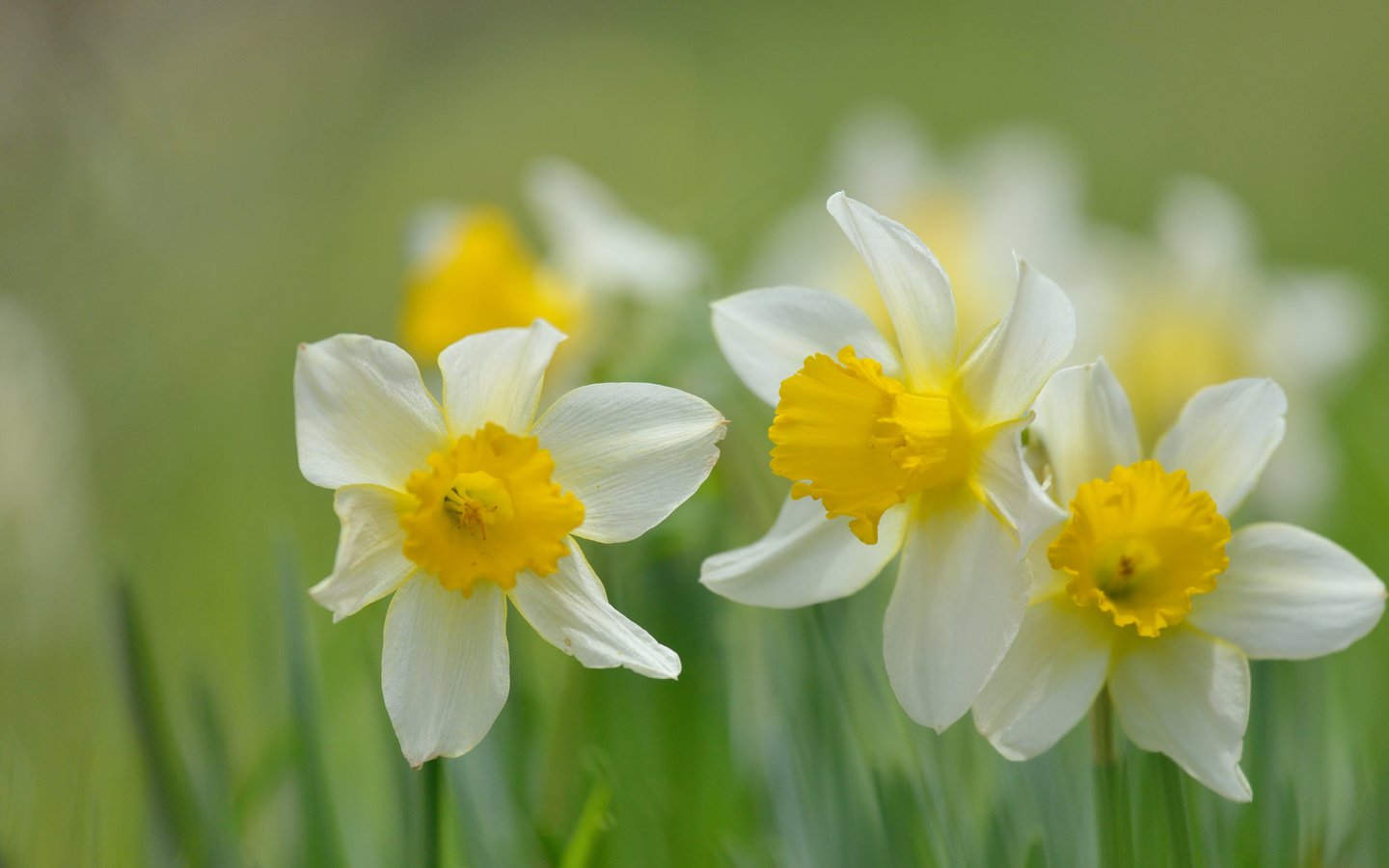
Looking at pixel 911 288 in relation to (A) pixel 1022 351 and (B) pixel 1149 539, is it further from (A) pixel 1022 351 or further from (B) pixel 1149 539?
(B) pixel 1149 539

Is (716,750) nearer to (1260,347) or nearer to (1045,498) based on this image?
(1045,498)

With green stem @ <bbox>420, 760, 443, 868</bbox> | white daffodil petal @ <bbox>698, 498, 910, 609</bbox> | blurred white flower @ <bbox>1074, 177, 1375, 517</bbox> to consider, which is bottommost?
green stem @ <bbox>420, 760, 443, 868</bbox>

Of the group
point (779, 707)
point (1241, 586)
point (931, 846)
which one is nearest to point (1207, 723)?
point (1241, 586)

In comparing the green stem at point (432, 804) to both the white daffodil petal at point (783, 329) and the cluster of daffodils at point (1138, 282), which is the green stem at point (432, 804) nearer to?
the white daffodil petal at point (783, 329)

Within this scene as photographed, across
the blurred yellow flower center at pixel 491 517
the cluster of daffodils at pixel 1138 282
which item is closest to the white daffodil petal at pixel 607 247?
the cluster of daffodils at pixel 1138 282

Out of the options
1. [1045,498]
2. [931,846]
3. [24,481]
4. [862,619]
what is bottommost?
[931,846]

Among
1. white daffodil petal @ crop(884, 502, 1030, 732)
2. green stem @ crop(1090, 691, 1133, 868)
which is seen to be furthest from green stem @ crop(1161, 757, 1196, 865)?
white daffodil petal @ crop(884, 502, 1030, 732)

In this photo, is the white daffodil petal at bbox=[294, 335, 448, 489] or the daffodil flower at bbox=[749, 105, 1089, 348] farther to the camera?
the daffodil flower at bbox=[749, 105, 1089, 348]

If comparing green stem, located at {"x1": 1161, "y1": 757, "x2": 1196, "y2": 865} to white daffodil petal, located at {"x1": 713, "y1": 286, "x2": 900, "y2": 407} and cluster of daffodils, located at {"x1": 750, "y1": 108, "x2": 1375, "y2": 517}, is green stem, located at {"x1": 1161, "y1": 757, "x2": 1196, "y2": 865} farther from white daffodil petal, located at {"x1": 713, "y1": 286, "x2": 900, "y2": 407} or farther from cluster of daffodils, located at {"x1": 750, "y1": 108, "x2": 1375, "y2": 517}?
cluster of daffodils, located at {"x1": 750, "y1": 108, "x2": 1375, "y2": 517}
